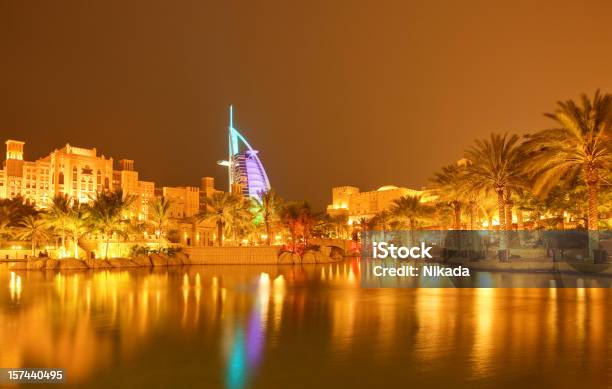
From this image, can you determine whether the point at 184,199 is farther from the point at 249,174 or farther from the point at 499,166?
the point at 499,166

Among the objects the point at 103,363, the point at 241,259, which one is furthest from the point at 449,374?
the point at 241,259

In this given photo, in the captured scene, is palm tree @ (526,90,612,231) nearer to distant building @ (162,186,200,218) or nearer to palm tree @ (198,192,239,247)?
palm tree @ (198,192,239,247)

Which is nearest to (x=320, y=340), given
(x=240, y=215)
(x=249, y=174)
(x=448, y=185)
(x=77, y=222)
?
(x=448, y=185)

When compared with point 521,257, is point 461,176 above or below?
above

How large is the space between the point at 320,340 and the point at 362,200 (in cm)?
15729

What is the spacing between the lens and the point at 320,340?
9.97 meters

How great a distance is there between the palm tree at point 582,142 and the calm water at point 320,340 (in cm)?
1053

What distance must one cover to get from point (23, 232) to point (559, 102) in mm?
48035

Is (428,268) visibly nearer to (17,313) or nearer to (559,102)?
(559,102)

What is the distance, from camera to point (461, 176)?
34344 millimetres

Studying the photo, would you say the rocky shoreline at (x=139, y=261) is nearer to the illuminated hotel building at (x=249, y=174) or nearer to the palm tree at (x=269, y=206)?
the palm tree at (x=269, y=206)

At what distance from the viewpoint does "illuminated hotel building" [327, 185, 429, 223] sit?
514ft

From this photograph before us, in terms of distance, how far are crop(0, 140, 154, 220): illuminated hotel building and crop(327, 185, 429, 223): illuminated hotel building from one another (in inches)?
2804

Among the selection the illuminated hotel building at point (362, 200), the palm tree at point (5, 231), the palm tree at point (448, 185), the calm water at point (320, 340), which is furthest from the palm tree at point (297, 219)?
the illuminated hotel building at point (362, 200)
